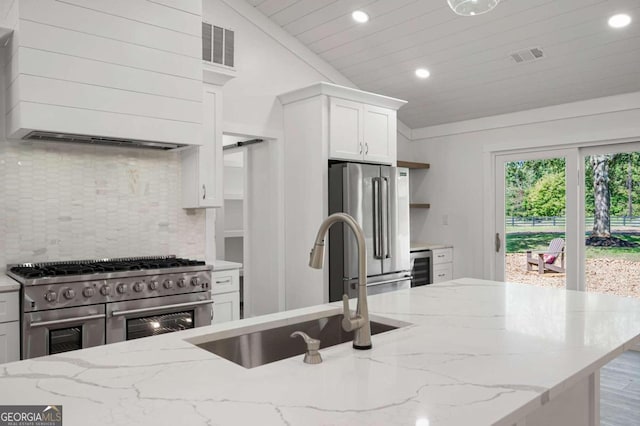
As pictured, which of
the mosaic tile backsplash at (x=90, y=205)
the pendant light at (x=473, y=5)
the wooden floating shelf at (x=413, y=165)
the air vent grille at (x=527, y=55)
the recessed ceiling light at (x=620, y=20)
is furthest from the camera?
the wooden floating shelf at (x=413, y=165)

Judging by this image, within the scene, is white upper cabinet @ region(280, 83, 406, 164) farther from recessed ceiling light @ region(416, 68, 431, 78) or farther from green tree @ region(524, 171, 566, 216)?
green tree @ region(524, 171, 566, 216)

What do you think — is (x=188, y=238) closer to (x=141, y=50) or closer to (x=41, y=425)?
(x=141, y=50)

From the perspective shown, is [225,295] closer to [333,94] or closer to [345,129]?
[345,129]

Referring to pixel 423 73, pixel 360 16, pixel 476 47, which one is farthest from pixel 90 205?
pixel 476 47

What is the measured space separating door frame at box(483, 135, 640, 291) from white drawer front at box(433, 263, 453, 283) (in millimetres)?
423

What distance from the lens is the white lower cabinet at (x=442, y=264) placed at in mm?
5543

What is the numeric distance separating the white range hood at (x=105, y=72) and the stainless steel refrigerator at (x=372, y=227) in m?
1.38

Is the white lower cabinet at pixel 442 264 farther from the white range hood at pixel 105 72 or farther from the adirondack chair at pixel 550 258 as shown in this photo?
the white range hood at pixel 105 72

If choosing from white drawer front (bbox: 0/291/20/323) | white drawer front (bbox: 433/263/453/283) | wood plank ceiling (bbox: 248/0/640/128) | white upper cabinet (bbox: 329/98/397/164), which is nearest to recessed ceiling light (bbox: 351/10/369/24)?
wood plank ceiling (bbox: 248/0/640/128)

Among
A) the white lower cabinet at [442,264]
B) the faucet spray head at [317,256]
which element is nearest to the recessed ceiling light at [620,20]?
the white lower cabinet at [442,264]

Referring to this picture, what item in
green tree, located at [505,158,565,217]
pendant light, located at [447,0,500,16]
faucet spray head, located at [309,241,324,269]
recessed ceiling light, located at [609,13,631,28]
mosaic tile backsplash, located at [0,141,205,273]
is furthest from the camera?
green tree, located at [505,158,565,217]

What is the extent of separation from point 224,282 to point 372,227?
4.79 ft

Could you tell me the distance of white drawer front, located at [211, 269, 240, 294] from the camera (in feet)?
11.9

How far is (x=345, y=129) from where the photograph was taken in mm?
4480
